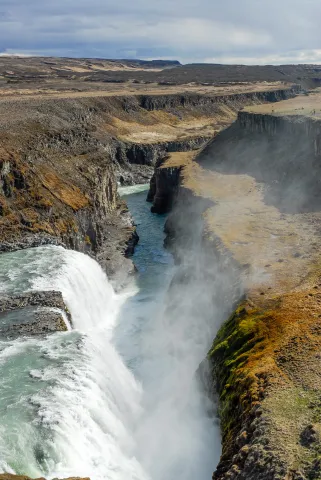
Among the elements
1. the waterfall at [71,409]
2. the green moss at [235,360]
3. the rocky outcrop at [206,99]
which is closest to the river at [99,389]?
the waterfall at [71,409]

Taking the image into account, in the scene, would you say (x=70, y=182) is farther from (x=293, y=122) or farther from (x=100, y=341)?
(x=293, y=122)

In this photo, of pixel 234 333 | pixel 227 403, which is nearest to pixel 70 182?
pixel 234 333

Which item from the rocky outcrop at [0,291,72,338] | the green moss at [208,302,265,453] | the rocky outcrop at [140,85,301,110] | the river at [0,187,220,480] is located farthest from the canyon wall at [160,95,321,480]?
the rocky outcrop at [140,85,301,110]

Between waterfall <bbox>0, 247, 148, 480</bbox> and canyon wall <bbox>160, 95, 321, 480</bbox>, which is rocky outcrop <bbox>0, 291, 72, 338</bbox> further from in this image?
canyon wall <bbox>160, 95, 321, 480</bbox>

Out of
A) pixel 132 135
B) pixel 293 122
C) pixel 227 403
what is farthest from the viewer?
pixel 132 135

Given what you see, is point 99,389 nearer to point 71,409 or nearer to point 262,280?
point 71,409

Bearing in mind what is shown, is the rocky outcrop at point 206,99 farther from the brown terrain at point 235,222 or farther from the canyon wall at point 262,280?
the canyon wall at point 262,280
